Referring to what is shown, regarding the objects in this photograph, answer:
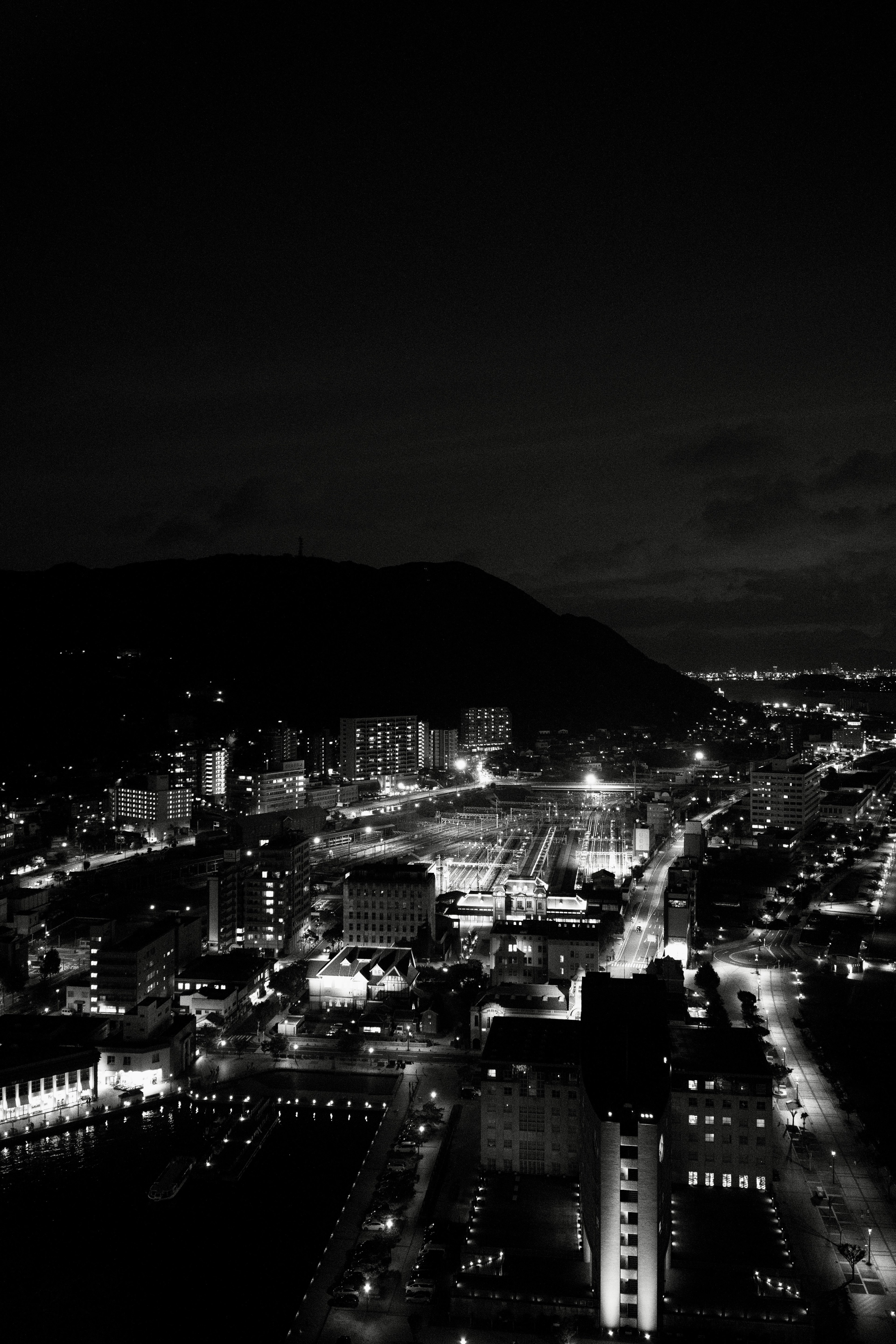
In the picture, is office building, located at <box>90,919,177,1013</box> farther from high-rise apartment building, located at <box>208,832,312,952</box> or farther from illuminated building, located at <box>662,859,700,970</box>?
illuminated building, located at <box>662,859,700,970</box>

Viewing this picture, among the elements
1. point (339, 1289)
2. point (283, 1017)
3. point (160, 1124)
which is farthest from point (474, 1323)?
point (283, 1017)

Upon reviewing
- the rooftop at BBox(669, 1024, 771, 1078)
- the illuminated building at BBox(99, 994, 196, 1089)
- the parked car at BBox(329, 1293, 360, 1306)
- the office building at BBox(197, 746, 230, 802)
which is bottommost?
the parked car at BBox(329, 1293, 360, 1306)

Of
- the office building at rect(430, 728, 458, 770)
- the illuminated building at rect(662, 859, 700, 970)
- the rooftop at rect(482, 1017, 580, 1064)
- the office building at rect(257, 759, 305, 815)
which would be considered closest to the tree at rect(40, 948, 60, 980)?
the rooftop at rect(482, 1017, 580, 1064)

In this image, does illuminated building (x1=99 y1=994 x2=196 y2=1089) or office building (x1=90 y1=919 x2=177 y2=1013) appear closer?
illuminated building (x1=99 y1=994 x2=196 y2=1089)

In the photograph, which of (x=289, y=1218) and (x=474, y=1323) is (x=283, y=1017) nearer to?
(x=289, y=1218)

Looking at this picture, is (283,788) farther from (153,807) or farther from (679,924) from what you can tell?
(679,924)

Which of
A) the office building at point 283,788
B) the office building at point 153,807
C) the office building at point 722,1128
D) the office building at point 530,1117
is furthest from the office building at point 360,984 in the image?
the office building at point 283,788
